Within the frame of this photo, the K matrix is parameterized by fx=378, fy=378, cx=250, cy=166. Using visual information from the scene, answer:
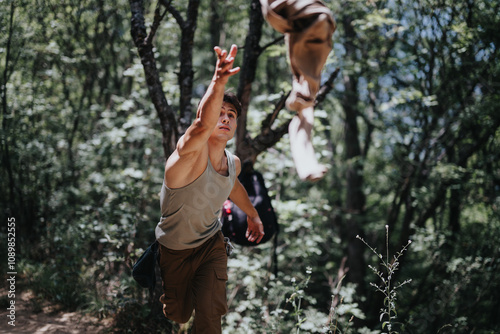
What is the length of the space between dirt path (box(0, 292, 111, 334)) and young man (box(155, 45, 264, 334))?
159 centimetres

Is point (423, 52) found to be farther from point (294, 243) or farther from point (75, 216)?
point (75, 216)

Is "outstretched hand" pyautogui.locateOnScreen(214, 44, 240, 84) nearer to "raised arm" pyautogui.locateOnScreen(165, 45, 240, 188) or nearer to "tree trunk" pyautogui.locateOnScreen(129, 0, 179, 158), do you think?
"raised arm" pyautogui.locateOnScreen(165, 45, 240, 188)

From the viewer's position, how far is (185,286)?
8.24 ft

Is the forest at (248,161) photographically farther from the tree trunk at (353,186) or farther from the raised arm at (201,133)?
the raised arm at (201,133)

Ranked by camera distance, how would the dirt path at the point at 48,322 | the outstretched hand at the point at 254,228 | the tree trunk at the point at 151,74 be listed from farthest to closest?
the dirt path at the point at 48,322
the tree trunk at the point at 151,74
the outstretched hand at the point at 254,228


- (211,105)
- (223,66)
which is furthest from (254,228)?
(223,66)

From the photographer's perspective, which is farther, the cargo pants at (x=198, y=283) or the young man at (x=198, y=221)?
the cargo pants at (x=198, y=283)

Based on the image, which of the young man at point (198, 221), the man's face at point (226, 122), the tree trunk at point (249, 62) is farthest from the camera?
the tree trunk at point (249, 62)

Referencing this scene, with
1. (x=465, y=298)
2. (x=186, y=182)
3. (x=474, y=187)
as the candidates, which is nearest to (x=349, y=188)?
(x=474, y=187)

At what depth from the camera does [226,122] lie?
7.58 feet

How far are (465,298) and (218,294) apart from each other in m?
5.62

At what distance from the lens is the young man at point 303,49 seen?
1.22 m

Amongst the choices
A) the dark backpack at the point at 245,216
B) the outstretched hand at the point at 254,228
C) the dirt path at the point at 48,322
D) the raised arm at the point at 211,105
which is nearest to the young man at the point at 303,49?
the raised arm at the point at 211,105

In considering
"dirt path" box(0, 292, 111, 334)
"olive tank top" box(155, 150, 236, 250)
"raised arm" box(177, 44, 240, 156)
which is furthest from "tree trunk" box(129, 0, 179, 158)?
"dirt path" box(0, 292, 111, 334)
